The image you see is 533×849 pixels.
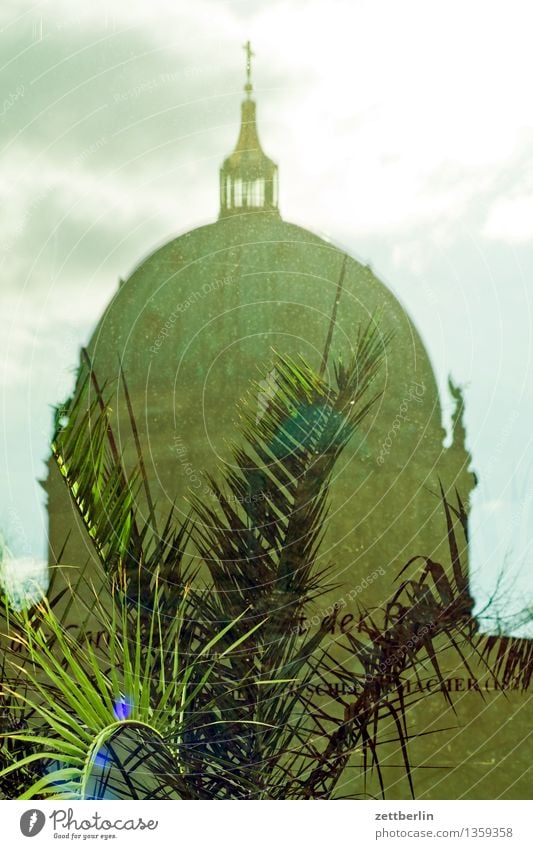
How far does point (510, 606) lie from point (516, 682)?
547 millimetres

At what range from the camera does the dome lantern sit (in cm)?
403

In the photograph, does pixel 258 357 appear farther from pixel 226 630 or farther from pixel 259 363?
pixel 226 630

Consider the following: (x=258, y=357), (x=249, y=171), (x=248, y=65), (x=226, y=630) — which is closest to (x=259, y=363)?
(x=258, y=357)

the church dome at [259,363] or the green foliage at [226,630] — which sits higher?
the church dome at [259,363]

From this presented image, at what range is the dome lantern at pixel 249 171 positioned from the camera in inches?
159

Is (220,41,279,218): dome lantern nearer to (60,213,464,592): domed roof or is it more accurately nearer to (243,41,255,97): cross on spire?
(243,41,255,97): cross on spire

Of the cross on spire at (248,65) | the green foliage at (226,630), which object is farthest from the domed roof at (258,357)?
the green foliage at (226,630)

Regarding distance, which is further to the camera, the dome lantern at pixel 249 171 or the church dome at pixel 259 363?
the church dome at pixel 259 363

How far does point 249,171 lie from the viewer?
4.03 m

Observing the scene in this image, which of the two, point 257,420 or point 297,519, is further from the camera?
point 257,420

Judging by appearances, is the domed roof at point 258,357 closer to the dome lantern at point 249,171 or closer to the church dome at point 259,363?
the church dome at point 259,363
